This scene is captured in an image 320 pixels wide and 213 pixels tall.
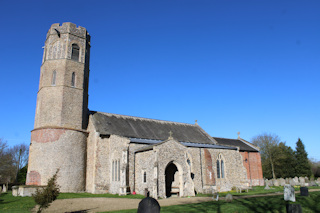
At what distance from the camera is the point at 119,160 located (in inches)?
941

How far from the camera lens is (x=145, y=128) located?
30.8 meters

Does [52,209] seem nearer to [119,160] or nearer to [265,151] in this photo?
[119,160]

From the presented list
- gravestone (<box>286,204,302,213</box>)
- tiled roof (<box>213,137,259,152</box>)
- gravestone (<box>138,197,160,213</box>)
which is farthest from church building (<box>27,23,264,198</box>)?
gravestone (<box>138,197,160,213</box>)

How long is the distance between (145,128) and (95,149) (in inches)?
308

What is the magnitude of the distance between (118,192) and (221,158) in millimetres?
14302

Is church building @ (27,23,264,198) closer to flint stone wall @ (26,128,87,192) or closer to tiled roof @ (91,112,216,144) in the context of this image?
flint stone wall @ (26,128,87,192)

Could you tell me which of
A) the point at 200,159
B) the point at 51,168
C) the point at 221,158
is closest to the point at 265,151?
the point at 221,158

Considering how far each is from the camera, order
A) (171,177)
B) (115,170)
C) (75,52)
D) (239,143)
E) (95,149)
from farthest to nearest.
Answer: (239,143) < (75,52) < (171,177) < (95,149) < (115,170)

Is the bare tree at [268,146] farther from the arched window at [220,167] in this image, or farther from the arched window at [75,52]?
the arched window at [75,52]

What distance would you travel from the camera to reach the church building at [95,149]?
21969 mm

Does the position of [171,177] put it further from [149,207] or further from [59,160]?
[149,207]

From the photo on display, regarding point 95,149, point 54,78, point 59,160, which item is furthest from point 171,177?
point 54,78

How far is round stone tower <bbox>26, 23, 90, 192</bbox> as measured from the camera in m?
23.7

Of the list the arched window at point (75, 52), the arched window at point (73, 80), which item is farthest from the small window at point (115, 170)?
the arched window at point (75, 52)
